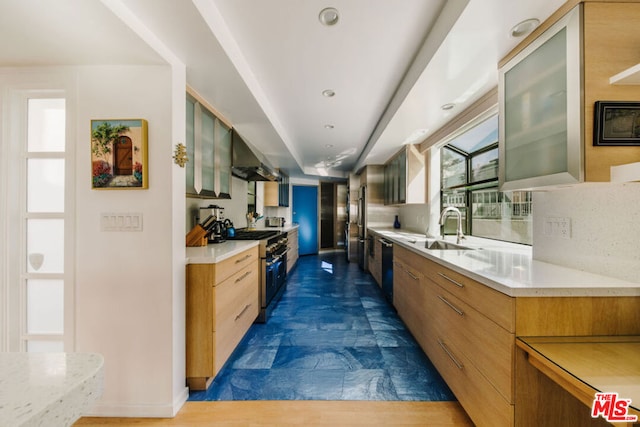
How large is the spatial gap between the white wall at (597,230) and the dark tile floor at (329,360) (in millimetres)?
1166

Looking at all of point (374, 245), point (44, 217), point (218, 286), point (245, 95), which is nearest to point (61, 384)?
point (218, 286)

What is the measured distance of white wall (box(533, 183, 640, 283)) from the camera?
47.4 inches

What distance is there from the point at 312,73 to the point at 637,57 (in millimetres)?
1894

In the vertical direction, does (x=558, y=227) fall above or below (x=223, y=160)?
below

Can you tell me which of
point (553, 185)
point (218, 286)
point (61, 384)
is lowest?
point (218, 286)

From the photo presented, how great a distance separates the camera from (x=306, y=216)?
7750mm

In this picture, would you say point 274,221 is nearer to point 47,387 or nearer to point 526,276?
point 526,276

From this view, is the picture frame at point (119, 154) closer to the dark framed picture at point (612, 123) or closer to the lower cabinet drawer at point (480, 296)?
the lower cabinet drawer at point (480, 296)

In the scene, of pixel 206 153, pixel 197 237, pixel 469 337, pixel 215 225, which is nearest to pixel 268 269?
pixel 215 225

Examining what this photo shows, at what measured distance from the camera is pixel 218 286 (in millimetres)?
1854

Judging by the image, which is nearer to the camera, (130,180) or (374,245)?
(130,180)

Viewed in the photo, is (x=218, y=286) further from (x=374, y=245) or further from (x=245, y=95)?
(x=374, y=245)

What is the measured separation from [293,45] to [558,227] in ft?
6.88

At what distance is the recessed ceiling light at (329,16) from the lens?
1510 millimetres
